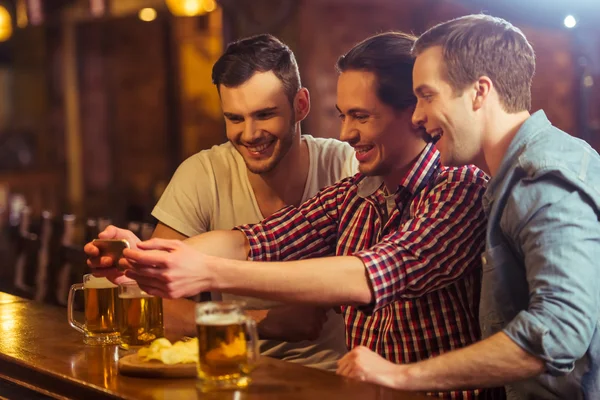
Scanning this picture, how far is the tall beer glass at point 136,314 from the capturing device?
1.99 m

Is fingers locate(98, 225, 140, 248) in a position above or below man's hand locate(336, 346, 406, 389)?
above

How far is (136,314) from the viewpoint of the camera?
2.00 metres

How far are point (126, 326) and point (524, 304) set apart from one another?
2.83 ft

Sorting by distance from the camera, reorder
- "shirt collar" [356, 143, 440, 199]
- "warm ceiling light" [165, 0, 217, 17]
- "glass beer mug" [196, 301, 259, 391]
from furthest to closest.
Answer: "warm ceiling light" [165, 0, 217, 17]
"shirt collar" [356, 143, 440, 199]
"glass beer mug" [196, 301, 259, 391]

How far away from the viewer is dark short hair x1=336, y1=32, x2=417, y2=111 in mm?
2252

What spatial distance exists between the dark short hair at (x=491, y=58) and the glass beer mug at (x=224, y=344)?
0.72m

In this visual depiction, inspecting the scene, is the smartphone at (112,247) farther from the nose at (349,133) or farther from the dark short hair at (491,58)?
the dark short hair at (491,58)

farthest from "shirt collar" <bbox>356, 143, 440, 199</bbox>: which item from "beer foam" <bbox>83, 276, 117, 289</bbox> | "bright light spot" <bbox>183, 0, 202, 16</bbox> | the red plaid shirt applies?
"bright light spot" <bbox>183, 0, 202, 16</bbox>

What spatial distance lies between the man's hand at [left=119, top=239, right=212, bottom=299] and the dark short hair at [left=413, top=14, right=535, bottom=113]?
67 centimetres

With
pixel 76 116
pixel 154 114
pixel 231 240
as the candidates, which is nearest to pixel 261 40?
pixel 231 240

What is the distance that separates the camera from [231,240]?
238 cm

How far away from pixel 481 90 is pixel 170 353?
85 centimetres

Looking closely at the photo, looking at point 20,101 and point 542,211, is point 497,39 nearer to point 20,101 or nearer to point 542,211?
point 542,211

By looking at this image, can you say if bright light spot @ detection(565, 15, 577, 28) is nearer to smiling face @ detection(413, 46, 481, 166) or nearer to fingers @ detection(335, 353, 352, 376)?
smiling face @ detection(413, 46, 481, 166)
